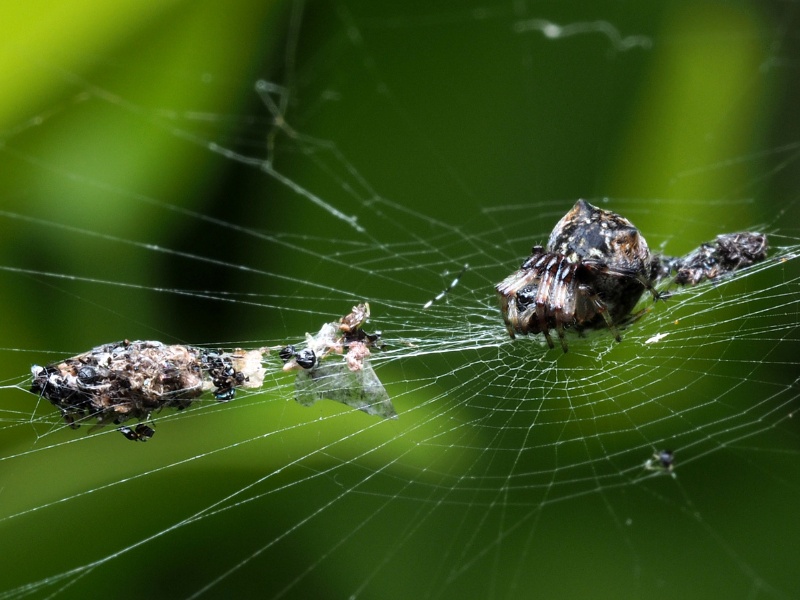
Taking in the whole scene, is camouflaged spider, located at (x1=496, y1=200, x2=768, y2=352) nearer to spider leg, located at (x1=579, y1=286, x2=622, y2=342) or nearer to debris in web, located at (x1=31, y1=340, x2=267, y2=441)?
spider leg, located at (x1=579, y1=286, x2=622, y2=342)

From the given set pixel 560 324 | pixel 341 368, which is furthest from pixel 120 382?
pixel 560 324

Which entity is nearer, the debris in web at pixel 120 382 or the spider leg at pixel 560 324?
the debris in web at pixel 120 382

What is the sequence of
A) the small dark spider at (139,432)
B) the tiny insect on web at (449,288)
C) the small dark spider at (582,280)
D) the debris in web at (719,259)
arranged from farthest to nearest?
the tiny insect on web at (449,288), the debris in web at (719,259), the small dark spider at (582,280), the small dark spider at (139,432)

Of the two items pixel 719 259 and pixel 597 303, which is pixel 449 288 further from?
pixel 719 259

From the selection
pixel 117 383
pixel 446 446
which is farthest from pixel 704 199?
pixel 117 383

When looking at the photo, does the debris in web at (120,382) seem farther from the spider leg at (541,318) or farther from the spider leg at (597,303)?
the spider leg at (597,303)

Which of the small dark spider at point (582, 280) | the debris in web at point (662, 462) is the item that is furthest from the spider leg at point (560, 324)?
the debris in web at point (662, 462)
